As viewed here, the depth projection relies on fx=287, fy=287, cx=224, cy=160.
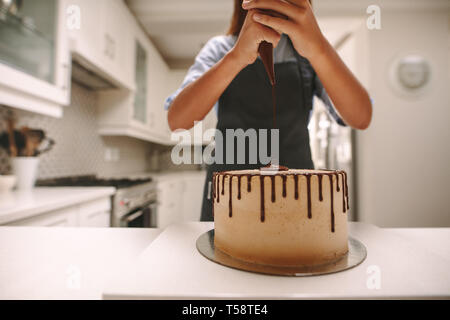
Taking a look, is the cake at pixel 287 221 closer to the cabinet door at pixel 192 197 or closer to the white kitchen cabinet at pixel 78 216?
the white kitchen cabinet at pixel 78 216

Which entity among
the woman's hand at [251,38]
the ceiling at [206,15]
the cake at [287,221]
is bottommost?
the cake at [287,221]

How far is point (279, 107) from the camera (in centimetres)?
106

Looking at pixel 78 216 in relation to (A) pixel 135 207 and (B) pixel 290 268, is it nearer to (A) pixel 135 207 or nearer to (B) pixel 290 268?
(A) pixel 135 207

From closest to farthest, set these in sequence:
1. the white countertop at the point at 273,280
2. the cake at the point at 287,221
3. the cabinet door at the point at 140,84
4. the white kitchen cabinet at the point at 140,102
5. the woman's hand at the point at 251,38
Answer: the white countertop at the point at 273,280, the cake at the point at 287,221, the woman's hand at the point at 251,38, the white kitchen cabinet at the point at 140,102, the cabinet door at the point at 140,84

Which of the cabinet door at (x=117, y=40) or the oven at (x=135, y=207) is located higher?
the cabinet door at (x=117, y=40)

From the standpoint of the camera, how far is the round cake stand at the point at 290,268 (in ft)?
1.29

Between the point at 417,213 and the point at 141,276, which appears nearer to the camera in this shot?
the point at 141,276

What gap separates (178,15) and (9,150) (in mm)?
2099

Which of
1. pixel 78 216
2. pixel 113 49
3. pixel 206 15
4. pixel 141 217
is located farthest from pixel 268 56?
pixel 206 15

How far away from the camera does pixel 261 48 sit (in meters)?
0.64

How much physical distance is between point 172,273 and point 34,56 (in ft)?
5.46

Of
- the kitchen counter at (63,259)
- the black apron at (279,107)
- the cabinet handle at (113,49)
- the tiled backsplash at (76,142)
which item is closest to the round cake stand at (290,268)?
the kitchen counter at (63,259)

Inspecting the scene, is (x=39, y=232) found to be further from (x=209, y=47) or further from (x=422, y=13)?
(x=422, y=13)
